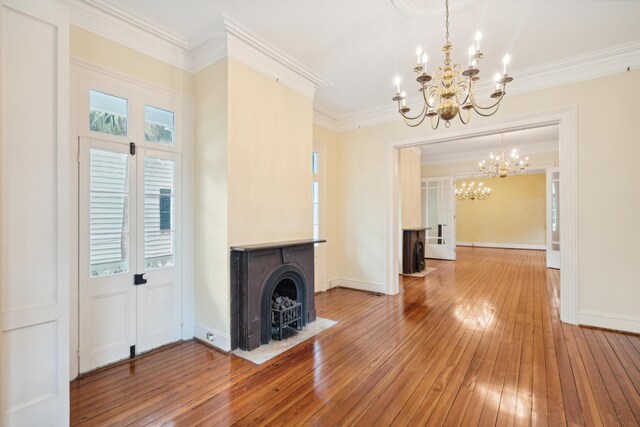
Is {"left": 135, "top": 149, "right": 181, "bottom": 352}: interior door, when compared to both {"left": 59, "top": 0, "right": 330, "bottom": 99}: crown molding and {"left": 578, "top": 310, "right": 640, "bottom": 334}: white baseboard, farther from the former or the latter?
{"left": 578, "top": 310, "right": 640, "bottom": 334}: white baseboard

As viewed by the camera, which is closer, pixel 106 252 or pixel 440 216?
pixel 106 252

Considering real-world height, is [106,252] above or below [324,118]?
below

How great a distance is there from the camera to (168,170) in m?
3.12

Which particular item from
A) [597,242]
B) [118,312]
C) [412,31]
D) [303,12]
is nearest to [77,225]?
[118,312]

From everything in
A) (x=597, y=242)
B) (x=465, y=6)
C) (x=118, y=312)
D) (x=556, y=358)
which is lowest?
(x=556, y=358)

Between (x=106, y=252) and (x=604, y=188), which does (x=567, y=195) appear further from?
(x=106, y=252)

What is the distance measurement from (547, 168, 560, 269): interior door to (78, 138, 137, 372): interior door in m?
9.06

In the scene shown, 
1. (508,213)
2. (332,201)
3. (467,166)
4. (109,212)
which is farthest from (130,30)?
(508,213)

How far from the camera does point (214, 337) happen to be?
3076 mm

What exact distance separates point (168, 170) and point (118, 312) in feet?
4.87

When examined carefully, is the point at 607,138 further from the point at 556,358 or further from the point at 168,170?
the point at 168,170

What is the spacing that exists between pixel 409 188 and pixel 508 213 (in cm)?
691

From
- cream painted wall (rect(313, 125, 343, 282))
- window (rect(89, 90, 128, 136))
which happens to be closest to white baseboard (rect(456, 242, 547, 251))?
cream painted wall (rect(313, 125, 343, 282))

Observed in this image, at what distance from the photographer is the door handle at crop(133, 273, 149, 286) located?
9.37 ft
